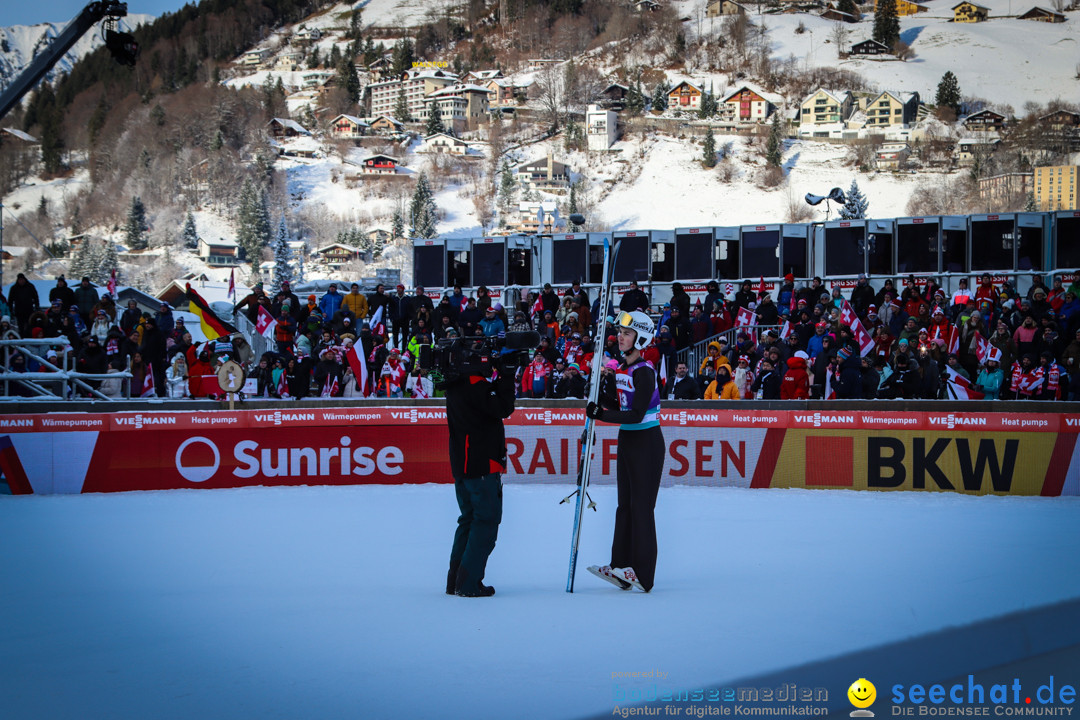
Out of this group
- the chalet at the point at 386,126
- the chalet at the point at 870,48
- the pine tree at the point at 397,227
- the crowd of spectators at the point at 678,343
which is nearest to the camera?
the crowd of spectators at the point at 678,343

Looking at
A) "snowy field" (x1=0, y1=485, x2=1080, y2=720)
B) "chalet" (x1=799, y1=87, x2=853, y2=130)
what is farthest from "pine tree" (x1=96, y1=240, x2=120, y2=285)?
"chalet" (x1=799, y1=87, x2=853, y2=130)

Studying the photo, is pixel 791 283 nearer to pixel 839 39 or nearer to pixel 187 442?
pixel 187 442

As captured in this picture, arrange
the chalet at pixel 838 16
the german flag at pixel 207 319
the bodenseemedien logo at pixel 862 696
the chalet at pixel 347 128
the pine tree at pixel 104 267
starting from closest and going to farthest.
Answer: the bodenseemedien logo at pixel 862 696, the german flag at pixel 207 319, the pine tree at pixel 104 267, the chalet at pixel 347 128, the chalet at pixel 838 16

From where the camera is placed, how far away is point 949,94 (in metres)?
147

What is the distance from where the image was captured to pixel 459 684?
473cm

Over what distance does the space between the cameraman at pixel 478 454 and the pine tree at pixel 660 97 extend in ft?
512

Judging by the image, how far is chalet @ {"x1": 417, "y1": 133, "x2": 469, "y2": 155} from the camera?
536 ft

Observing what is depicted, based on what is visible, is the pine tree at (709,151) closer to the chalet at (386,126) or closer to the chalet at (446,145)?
the chalet at (446,145)

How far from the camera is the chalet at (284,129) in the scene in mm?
166750

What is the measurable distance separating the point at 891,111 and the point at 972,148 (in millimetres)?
17575

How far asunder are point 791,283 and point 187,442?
11845 mm

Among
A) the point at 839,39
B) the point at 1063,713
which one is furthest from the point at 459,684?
the point at 839,39

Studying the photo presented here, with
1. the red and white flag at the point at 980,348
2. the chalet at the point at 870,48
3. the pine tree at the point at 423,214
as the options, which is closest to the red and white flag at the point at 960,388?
the red and white flag at the point at 980,348

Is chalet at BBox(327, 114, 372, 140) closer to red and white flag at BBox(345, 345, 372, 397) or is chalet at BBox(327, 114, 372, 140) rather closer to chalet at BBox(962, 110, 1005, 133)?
chalet at BBox(962, 110, 1005, 133)
